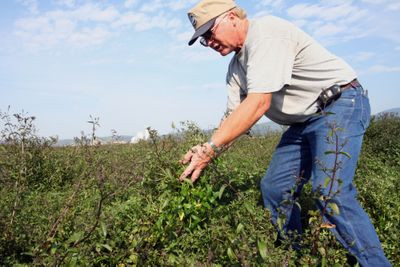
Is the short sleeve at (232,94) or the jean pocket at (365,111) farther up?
the short sleeve at (232,94)

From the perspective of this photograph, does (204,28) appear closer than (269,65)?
No

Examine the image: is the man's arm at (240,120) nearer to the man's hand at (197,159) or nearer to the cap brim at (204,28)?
the man's hand at (197,159)

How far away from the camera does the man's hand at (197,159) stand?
2.50m

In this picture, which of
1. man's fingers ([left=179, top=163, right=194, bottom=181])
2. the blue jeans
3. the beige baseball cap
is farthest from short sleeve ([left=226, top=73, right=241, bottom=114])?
man's fingers ([left=179, top=163, right=194, bottom=181])

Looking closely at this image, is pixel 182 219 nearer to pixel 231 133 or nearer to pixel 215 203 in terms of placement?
pixel 215 203

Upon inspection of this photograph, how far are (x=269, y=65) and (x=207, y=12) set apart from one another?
60cm

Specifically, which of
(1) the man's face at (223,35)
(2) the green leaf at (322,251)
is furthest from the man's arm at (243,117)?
(2) the green leaf at (322,251)

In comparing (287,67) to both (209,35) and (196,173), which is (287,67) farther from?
(196,173)

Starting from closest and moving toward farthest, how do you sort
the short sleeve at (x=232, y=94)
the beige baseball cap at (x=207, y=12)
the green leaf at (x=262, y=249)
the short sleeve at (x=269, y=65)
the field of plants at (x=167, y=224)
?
the green leaf at (x=262, y=249)
the field of plants at (x=167, y=224)
the short sleeve at (x=269, y=65)
the beige baseball cap at (x=207, y=12)
the short sleeve at (x=232, y=94)

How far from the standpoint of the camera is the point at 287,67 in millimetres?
2500

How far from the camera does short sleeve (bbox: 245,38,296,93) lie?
242 centimetres

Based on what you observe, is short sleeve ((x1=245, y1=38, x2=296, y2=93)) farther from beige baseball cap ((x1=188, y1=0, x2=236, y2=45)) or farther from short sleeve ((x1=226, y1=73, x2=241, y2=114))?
short sleeve ((x1=226, y1=73, x2=241, y2=114))

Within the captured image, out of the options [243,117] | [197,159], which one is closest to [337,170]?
[243,117]

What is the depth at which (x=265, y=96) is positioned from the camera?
244 cm
